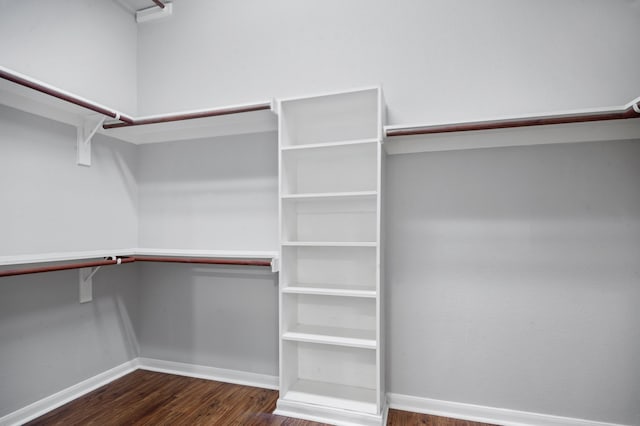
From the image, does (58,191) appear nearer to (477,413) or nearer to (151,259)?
(151,259)

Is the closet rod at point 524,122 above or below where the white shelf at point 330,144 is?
above

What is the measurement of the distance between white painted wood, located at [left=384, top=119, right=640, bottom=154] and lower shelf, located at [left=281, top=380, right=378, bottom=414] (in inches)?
55.5

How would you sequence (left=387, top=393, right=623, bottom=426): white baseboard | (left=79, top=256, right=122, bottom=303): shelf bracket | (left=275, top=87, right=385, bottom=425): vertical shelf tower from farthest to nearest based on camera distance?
(left=79, top=256, right=122, bottom=303): shelf bracket < (left=275, top=87, right=385, bottom=425): vertical shelf tower < (left=387, top=393, right=623, bottom=426): white baseboard

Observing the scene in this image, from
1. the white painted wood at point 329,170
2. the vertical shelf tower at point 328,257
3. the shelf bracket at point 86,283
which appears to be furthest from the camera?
the shelf bracket at point 86,283

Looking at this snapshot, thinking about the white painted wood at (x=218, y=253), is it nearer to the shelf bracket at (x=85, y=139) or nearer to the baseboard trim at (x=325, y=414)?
the shelf bracket at (x=85, y=139)

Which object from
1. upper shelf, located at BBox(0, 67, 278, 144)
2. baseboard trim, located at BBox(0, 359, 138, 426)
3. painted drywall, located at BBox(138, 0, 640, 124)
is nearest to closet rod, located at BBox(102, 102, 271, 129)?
upper shelf, located at BBox(0, 67, 278, 144)

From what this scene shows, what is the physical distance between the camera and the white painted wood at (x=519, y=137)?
167 centimetres

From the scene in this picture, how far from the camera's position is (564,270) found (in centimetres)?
176

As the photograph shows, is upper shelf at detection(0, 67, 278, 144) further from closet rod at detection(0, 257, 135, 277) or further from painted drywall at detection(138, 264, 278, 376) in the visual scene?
painted drywall at detection(138, 264, 278, 376)

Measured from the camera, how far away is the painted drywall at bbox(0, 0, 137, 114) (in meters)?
1.83

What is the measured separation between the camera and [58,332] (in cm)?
199

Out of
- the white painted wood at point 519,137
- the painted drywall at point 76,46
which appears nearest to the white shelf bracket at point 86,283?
the painted drywall at point 76,46

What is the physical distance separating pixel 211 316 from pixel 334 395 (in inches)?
38.9

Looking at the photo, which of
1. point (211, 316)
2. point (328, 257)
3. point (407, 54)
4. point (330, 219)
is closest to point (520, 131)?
point (407, 54)
